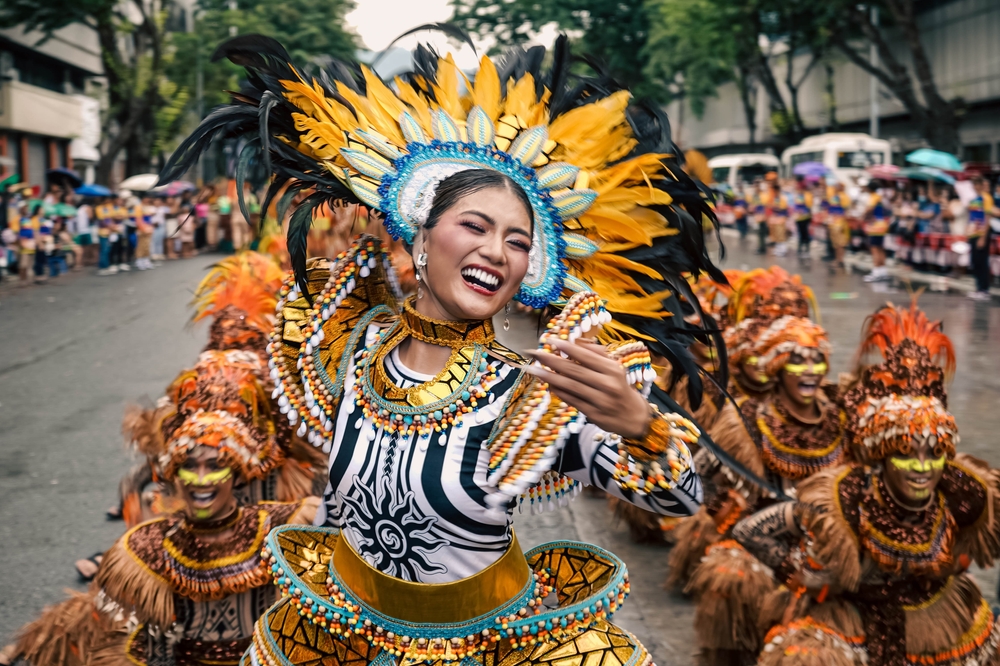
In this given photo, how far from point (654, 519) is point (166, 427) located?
10.5 ft

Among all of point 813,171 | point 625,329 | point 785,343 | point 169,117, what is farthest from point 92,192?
point 625,329

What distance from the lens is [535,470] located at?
2.21 metres

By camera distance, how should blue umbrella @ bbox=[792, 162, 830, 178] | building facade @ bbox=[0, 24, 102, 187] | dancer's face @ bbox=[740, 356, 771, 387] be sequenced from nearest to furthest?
dancer's face @ bbox=[740, 356, 771, 387] → blue umbrella @ bbox=[792, 162, 830, 178] → building facade @ bbox=[0, 24, 102, 187]

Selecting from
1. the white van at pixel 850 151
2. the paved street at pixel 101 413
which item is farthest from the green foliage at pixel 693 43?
the paved street at pixel 101 413

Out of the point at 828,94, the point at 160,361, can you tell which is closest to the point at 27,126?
the point at 160,361

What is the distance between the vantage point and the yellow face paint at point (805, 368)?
511 centimetres

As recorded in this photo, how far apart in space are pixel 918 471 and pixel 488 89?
223 centimetres

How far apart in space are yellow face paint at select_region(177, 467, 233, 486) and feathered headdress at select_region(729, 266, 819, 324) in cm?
299

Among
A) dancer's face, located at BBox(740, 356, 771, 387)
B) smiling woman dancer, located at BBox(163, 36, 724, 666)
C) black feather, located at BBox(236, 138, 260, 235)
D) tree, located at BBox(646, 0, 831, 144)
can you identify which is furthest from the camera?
tree, located at BBox(646, 0, 831, 144)

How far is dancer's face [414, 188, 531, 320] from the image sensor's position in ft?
7.81

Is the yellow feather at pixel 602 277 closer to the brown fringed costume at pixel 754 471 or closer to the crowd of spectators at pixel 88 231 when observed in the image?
the brown fringed costume at pixel 754 471

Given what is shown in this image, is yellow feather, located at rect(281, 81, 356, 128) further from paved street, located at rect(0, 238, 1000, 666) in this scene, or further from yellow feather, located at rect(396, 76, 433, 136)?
paved street, located at rect(0, 238, 1000, 666)

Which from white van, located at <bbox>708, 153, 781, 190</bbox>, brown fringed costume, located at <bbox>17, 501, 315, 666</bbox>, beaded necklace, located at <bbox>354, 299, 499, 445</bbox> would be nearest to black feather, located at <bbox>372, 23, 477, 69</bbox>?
beaded necklace, located at <bbox>354, 299, 499, 445</bbox>

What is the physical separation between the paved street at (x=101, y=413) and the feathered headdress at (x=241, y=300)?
33 cm
